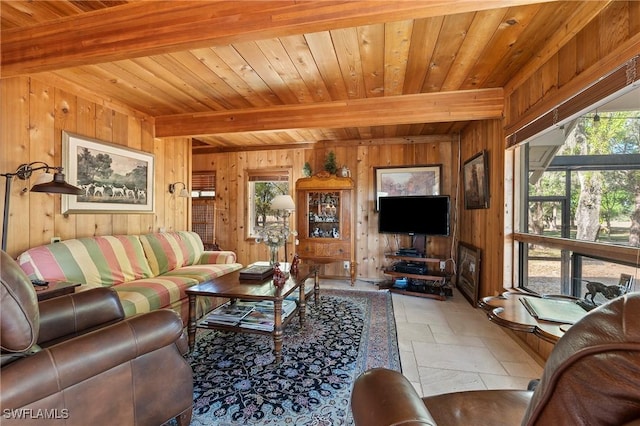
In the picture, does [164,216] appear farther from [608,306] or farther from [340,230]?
[608,306]

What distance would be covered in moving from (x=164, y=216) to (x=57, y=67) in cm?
219

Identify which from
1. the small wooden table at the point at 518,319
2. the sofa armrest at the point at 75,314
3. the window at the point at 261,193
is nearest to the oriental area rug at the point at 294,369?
the sofa armrest at the point at 75,314

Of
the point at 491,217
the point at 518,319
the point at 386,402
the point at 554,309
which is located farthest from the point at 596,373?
the point at 491,217

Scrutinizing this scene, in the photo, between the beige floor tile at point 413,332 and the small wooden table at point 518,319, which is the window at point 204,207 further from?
the small wooden table at point 518,319

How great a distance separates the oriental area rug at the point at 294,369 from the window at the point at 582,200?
1.35 meters

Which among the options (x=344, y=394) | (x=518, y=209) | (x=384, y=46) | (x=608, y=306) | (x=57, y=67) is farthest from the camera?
(x=518, y=209)

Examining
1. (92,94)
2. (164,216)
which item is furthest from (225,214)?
(92,94)

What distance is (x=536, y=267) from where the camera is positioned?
7.51ft

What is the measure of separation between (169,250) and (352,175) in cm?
292

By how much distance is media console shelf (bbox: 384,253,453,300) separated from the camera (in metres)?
3.65

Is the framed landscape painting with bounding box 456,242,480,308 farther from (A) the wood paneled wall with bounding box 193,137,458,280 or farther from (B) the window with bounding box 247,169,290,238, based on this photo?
(B) the window with bounding box 247,169,290,238

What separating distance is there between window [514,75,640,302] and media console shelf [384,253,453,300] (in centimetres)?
124

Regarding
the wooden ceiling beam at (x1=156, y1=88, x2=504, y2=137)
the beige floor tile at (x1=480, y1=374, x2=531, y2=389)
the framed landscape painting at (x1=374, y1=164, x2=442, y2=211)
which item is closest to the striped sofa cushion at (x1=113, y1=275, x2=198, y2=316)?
the wooden ceiling beam at (x1=156, y1=88, x2=504, y2=137)

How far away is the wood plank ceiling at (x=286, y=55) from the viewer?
1.51 meters
